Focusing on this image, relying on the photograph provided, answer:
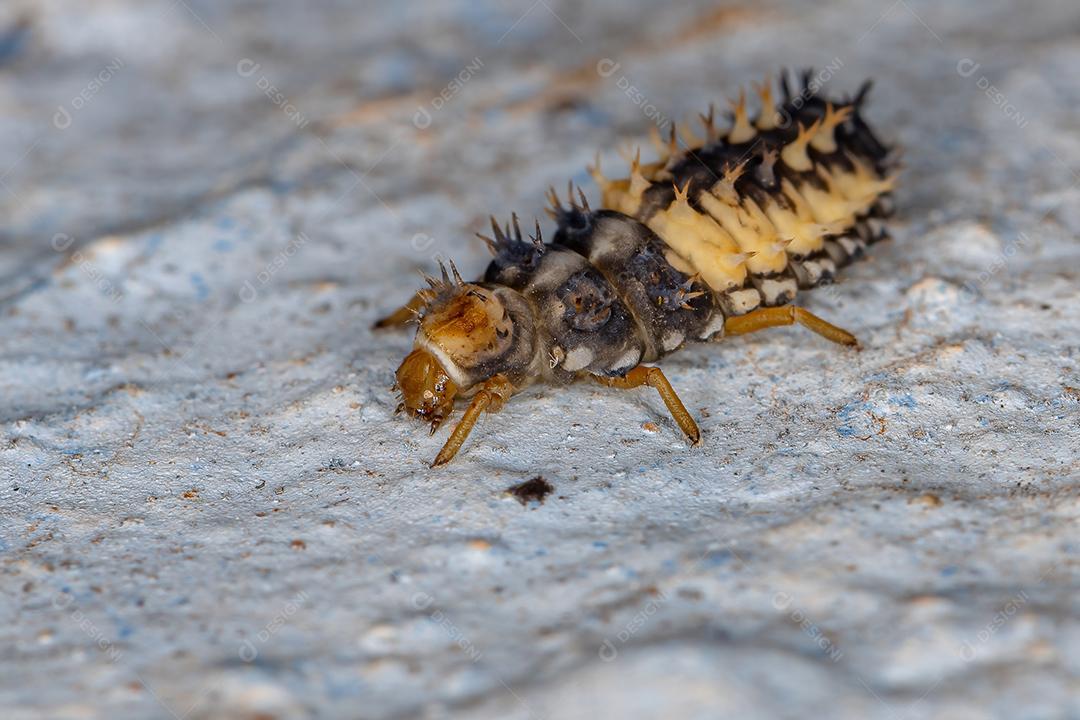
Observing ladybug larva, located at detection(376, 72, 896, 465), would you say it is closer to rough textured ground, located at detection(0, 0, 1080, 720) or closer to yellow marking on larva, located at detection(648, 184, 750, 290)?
yellow marking on larva, located at detection(648, 184, 750, 290)

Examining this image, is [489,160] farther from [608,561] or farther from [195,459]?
[608,561]

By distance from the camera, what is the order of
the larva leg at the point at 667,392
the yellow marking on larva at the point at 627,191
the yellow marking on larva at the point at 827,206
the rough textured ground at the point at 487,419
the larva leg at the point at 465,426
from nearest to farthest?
the rough textured ground at the point at 487,419 → the larva leg at the point at 465,426 → the larva leg at the point at 667,392 → the yellow marking on larva at the point at 627,191 → the yellow marking on larva at the point at 827,206

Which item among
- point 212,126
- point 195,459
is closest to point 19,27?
point 212,126

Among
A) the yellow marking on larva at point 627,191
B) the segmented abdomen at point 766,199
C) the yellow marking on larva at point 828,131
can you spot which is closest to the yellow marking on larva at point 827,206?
the segmented abdomen at point 766,199

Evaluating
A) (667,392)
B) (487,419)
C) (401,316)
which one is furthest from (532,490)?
(401,316)

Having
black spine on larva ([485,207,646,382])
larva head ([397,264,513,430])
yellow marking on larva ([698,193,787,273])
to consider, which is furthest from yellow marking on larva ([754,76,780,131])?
larva head ([397,264,513,430])

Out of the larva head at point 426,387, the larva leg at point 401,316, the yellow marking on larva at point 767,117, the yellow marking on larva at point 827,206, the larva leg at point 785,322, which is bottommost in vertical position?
the larva leg at point 785,322

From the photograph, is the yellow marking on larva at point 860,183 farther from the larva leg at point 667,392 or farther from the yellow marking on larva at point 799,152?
the larva leg at point 667,392
